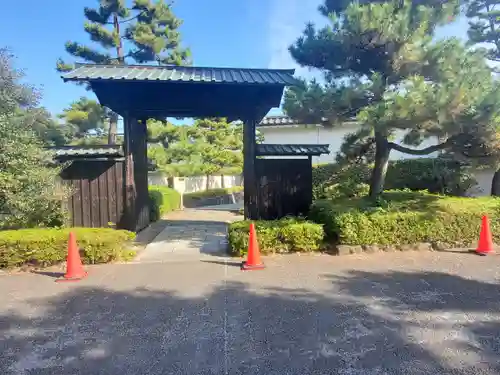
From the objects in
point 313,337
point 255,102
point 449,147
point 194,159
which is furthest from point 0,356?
point 194,159

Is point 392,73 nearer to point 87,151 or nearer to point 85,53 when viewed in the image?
point 87,151

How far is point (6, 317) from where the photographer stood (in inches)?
131

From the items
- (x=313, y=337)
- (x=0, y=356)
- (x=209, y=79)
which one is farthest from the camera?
(x=209, y=79)

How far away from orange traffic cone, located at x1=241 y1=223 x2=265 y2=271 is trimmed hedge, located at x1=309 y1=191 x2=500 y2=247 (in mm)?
1577

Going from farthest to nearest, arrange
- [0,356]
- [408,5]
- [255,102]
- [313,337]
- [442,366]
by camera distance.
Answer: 1. [255,102]
2. [408,5]
3. [313,337]
4. [0,356]
5. [442,366]

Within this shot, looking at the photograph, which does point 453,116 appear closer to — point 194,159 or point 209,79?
point 209,79

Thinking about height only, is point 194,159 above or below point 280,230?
above

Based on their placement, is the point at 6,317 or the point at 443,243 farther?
the point at 443,243

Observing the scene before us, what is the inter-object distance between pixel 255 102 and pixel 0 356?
19.0ft

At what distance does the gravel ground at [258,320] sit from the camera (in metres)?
2.45

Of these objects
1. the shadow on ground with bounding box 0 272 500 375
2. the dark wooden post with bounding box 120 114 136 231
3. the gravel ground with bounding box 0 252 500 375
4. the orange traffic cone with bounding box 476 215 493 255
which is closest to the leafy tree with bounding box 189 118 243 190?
the dark wooden post with bounding box 120 114 136 231

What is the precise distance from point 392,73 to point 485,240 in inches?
135

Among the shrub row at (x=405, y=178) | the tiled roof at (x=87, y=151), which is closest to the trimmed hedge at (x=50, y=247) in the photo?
the tiled roof at (x=87, y=151)

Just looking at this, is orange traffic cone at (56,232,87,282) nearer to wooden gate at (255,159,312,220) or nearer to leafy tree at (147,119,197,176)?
wooden gate at (255,159,312,220)
